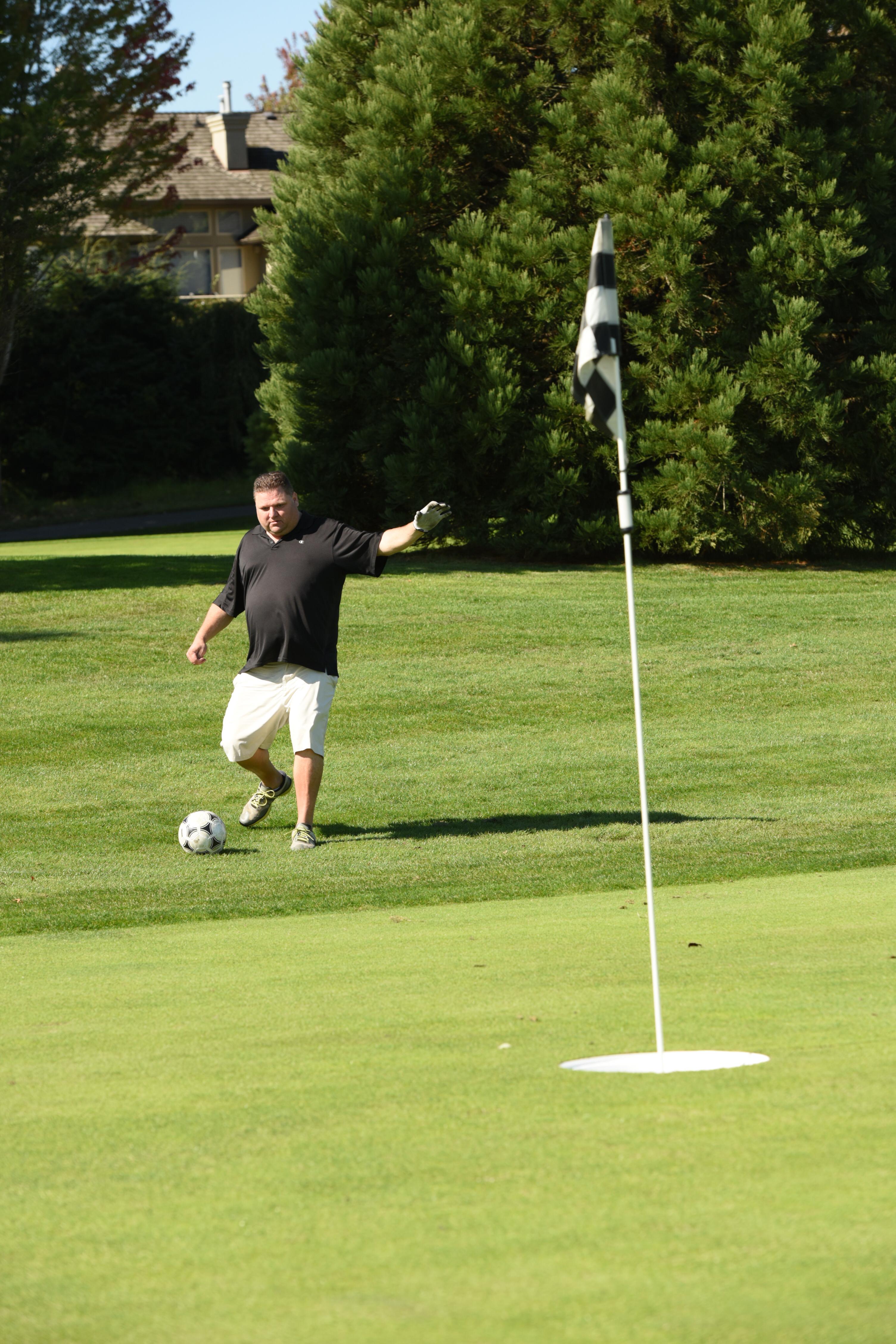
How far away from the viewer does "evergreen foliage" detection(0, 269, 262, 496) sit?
39.2m

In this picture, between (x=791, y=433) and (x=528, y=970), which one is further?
(x=791, y=433)

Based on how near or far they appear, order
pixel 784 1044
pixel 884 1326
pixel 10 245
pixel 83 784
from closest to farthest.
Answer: pixel 884 1326
pixel 784 1044
pixel 83 784
pixel 10 245

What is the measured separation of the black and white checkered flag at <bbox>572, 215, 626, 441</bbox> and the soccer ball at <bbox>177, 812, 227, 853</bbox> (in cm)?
570

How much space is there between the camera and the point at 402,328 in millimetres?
24203

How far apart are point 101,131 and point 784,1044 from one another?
33.0m

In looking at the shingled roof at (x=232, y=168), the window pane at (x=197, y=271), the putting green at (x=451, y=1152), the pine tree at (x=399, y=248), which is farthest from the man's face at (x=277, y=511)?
the window pane at (x=197, y=271)

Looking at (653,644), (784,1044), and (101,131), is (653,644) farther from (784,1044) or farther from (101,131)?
(101,131)

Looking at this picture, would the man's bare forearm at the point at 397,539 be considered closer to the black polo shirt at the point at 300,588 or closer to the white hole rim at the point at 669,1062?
the black polo shirt at the point at 300,588

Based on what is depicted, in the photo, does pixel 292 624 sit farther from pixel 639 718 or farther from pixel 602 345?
pixel 602 345

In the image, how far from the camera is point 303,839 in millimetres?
10242

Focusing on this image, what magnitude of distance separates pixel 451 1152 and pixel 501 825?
7.61m

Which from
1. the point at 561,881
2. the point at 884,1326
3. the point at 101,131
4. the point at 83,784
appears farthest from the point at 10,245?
the point at 884,1326

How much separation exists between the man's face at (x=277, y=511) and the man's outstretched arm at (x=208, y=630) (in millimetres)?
669

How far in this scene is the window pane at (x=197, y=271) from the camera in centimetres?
5684
